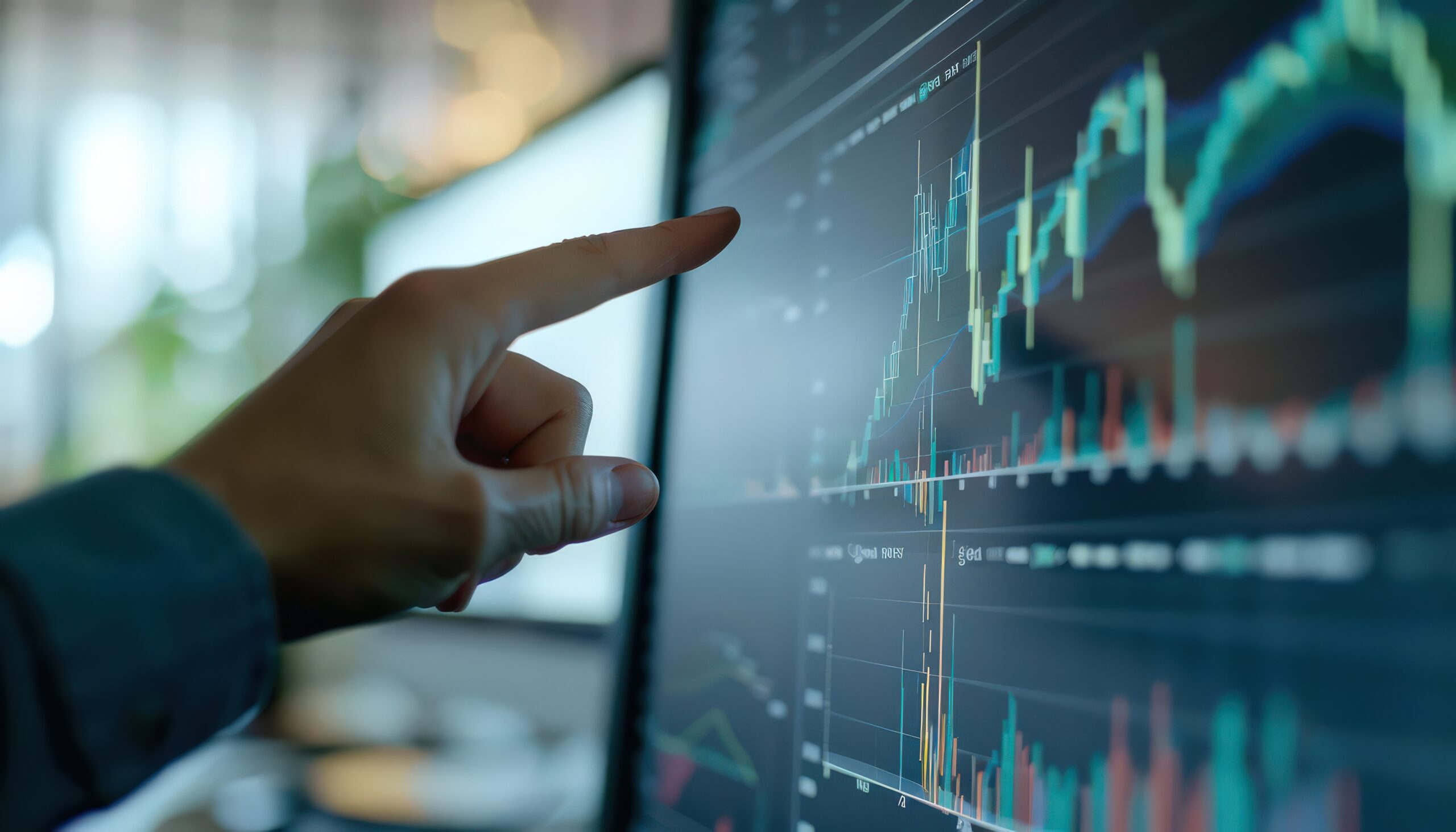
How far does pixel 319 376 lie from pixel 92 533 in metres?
0.08

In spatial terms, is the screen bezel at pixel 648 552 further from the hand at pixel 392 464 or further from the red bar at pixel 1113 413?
the red bar at pixel 1113 413

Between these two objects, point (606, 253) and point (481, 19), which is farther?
point (481, 19)

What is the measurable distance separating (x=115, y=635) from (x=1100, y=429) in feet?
0.95

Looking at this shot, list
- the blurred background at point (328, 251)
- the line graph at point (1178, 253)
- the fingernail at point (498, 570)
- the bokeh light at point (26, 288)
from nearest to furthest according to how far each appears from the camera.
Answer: the line graph at point (1178, 253) < the fingernail at point (498, 570) < the blurred background at point (328, 251) < the bokeh light at point (26, 288)

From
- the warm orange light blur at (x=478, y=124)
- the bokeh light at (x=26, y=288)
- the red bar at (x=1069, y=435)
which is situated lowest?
the red bar at (x=1069, y=435)

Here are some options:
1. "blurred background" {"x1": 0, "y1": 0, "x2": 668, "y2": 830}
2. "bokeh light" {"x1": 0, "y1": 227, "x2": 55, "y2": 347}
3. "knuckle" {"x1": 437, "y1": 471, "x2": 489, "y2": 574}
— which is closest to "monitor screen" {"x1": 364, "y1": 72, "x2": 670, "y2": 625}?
"blurred background" {"x1": 0, "y1": 0, "x2": 668, "y2": 830}

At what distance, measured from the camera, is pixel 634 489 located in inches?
14.0

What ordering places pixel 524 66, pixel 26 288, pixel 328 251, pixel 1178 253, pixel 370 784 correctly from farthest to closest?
pixel 26 288 < pixel 524 66 < pixel 328 251 < pixel 370 784 < pixel 1178 253

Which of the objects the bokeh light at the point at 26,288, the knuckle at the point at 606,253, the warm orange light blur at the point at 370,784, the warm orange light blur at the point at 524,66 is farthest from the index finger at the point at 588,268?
the bokeh light at the point at 26,288

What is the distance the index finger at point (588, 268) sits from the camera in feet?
1.04

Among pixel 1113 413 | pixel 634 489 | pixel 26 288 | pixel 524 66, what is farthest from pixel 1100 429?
pixel 26 288

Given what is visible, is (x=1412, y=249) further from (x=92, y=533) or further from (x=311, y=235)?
(x=311, y=235)

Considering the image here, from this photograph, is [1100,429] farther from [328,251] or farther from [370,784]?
[328,251]

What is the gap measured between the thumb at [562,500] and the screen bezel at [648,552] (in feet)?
0.58
